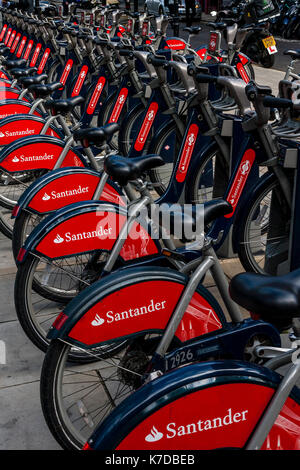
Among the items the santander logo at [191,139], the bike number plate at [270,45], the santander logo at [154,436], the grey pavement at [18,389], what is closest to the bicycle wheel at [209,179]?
the santander logo at [191,139]

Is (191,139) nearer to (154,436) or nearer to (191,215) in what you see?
(191,215)

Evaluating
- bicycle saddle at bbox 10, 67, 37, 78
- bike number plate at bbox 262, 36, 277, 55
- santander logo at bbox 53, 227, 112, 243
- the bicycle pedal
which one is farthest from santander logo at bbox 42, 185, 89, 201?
bike number plate at bbox 262, 36, 277, 55

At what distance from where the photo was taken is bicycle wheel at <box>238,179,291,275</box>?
402cm

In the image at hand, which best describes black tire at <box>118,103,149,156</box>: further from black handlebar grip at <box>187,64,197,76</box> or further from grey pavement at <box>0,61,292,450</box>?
grey pavement at <box>0,61,292,450</box>

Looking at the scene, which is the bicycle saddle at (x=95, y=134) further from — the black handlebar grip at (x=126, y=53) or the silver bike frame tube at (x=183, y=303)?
the black handlebar grip at (x=126, y=53)

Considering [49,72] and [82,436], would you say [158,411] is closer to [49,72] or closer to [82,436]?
[82,436]

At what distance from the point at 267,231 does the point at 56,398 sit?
7.18ft

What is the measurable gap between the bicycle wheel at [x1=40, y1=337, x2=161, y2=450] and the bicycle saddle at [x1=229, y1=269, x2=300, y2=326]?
909mm

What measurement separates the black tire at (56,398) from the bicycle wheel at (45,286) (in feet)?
2.17

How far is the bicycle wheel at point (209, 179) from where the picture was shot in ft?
15.4

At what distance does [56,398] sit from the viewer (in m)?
2.67

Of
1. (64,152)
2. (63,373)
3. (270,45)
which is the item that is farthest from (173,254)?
(270,45)
